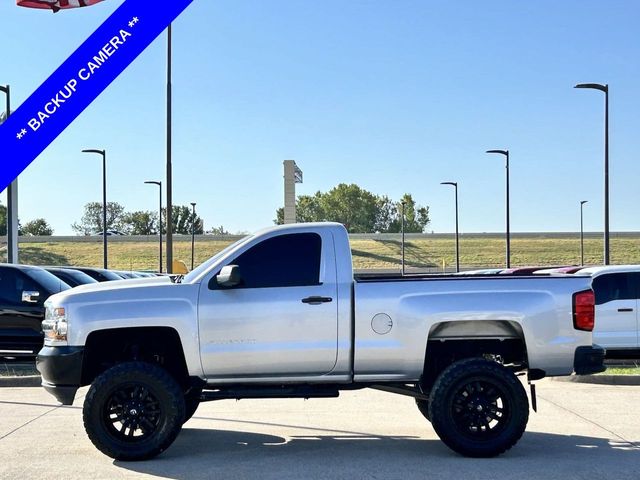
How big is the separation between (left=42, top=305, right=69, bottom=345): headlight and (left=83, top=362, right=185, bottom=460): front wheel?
549 mm

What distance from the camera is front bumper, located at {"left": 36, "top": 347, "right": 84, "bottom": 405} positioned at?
806 centimetres

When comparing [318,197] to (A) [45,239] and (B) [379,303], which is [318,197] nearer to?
(A) [45,239]

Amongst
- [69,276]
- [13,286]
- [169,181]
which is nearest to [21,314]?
[13,286]

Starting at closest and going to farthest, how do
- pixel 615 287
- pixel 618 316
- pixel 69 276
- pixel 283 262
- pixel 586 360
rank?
pixel 586 360 < pixel 283 262 < pixel 618 316 < pixel 615 287 < pixel 69 276

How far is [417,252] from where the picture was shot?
296ft

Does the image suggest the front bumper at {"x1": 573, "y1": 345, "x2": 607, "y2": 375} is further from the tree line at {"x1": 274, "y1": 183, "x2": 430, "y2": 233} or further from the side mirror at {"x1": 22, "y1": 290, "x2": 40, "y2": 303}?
the tree line at {"x1": 274, "y1": 183, "x2": 430, "y2": 233}

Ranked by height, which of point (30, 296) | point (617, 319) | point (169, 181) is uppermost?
point (169, 181)

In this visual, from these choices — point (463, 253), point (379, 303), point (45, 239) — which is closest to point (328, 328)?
point (379, 303)

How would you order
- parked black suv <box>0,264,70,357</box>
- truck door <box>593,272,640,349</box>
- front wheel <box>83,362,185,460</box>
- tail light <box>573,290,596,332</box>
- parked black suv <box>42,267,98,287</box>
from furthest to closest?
parked black suv <box>42,267,98,287</box> → parked black suv <box>0,264,70,357</box> → truck door <box>593,272,640,349</box> → tail light <box>573,290,596,332</box> → front wheel <box>83,362,185,460</box>

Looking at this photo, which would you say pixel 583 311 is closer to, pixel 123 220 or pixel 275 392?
pixel 275 392

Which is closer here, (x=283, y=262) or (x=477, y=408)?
(x=477, y=408)

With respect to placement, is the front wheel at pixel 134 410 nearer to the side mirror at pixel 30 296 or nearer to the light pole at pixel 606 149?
the side mirror at pixel 30 296

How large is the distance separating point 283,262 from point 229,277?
615 mm

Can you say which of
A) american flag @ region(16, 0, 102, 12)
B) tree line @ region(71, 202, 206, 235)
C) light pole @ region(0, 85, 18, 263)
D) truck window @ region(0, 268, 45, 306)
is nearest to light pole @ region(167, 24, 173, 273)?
light pole @ region(0, 85, 18, 263)
